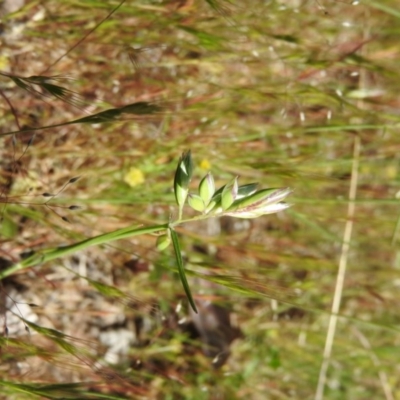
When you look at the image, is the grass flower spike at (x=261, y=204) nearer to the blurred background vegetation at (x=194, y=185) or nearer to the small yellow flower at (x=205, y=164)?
the blurred background vegetation at (x=194, y=185)

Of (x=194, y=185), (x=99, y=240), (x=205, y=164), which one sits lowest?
(x=194, y=185)

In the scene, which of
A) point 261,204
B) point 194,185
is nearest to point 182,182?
point 261,204

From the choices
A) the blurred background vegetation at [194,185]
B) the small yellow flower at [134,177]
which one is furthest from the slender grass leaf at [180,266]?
the small yellow flower at [134,177]

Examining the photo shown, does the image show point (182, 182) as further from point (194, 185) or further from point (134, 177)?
point (194, 185)

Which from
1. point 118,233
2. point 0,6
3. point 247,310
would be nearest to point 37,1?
point 0,6

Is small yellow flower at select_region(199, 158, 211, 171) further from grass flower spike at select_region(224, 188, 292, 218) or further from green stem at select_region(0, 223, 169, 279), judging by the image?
grass flower spike at select_region(224, 188, 292, 218)

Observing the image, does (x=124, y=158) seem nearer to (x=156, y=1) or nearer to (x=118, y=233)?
(x=156, y=1)

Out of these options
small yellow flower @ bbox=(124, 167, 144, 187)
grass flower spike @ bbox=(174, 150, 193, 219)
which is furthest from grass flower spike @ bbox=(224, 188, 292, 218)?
small yellow flower @ bbox=(124, 167, 144, 187)
